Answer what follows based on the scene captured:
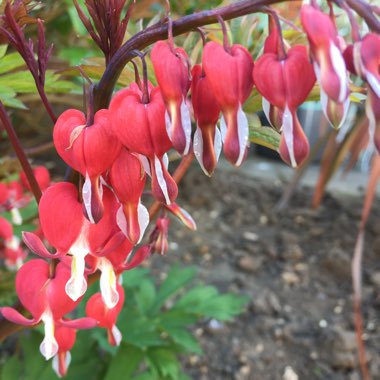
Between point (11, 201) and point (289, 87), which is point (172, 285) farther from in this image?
point (289, 87)

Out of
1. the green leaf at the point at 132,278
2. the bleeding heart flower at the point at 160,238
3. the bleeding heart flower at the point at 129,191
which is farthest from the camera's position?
the green leaf at the point at 132,278

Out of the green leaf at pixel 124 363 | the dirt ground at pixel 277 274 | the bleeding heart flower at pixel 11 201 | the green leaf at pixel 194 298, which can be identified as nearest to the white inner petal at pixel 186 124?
the bleeding heart flower at pixel 11 201

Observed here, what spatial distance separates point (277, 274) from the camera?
1868mm

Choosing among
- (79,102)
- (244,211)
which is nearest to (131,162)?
(79,102)

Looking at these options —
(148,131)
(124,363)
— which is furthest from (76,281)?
(124,363)

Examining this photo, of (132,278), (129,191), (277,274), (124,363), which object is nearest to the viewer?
(129,191)

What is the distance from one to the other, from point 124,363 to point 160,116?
Answer: 775mm

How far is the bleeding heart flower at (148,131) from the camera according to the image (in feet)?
1.34

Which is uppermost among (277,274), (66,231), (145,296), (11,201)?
(66,231)

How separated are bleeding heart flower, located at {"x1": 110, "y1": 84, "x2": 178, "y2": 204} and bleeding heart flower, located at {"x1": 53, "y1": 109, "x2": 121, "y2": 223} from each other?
0.04ft

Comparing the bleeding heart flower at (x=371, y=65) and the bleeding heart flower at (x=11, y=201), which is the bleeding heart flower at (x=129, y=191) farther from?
the bleeding heart flower at (x=11, y=201)

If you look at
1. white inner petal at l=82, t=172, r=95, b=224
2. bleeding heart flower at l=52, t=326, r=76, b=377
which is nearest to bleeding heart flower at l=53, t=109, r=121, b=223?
white inner petal at l=82, t=172, r=95, b=224

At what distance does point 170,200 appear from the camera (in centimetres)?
43

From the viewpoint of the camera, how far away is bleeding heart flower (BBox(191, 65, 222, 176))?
42 cm
